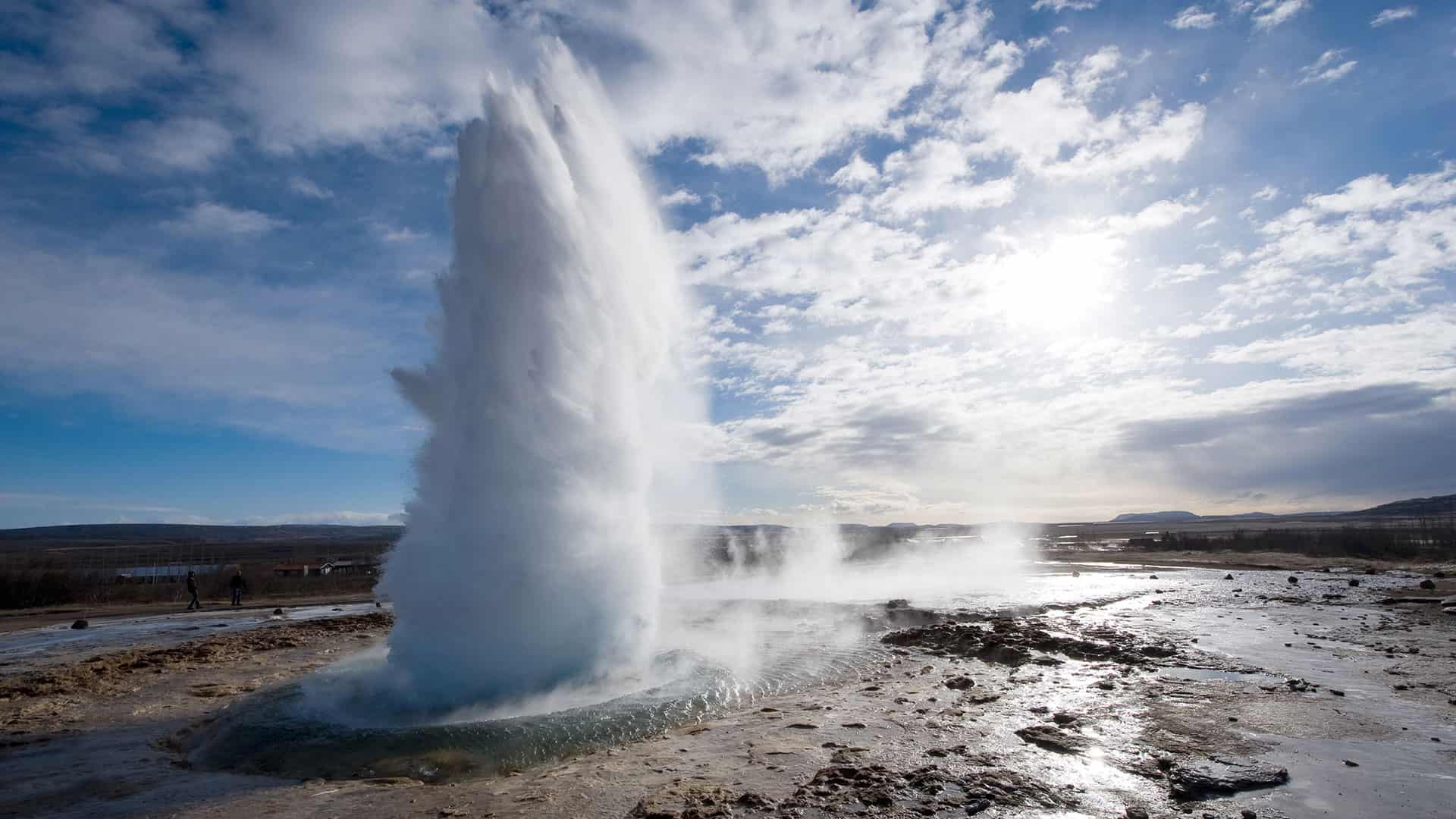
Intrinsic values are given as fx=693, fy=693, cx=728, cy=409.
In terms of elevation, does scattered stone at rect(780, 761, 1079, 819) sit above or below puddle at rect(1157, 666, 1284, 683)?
Result: above

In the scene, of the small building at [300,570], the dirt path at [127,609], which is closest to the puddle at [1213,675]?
the dirt path at [127,609]

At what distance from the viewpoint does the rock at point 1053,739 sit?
8.49 m

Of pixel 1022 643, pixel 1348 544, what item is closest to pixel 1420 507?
pixel 1348 544

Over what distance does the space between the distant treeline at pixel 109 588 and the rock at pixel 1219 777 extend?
4301 centimetres

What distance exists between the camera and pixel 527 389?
12.8 meters

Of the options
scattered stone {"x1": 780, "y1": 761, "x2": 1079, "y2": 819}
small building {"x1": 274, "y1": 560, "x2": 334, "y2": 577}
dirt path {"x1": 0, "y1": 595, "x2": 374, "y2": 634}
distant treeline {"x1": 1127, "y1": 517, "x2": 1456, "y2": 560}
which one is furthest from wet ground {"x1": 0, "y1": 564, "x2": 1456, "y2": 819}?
distant treeline {"x1": 1127, "y1": 517, "x2": 1456, "y2": 560}

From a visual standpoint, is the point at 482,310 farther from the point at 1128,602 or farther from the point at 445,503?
the point at 1128,602

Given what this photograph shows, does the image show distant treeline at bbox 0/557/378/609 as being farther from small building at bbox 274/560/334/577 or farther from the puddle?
the puddle

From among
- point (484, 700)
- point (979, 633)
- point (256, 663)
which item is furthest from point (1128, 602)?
point (256, 663)

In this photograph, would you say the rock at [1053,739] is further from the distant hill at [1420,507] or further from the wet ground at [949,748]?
the distant hill at [1420,507]

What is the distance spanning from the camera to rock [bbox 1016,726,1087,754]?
27.9ft

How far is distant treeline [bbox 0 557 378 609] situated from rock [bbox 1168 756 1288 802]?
43014 millimetres

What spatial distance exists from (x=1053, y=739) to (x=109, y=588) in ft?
167

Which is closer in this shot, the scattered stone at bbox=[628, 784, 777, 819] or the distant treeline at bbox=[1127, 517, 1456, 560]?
the scattered stone at bbox=[628, 784, 777, 819]
